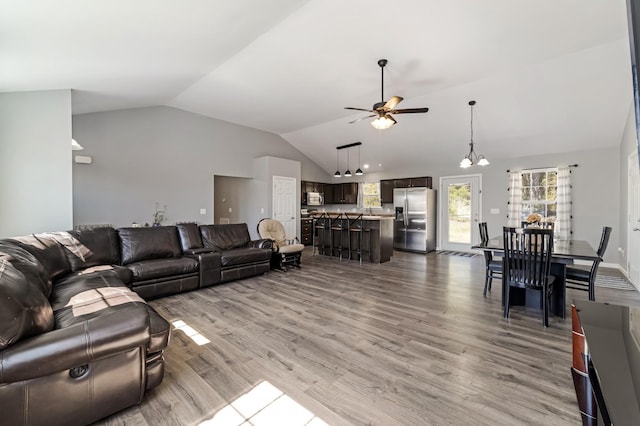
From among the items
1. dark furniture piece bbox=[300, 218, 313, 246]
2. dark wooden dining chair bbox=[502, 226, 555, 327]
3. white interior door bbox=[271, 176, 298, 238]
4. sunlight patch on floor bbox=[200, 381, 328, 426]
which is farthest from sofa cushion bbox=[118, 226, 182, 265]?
dark furniture piece bbox=[300, 218, 313, 246]

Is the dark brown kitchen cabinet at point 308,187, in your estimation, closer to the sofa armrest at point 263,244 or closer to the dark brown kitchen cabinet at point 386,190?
the dark brown kitchen cabinet at point 386,190

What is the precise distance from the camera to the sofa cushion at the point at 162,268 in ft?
12.3

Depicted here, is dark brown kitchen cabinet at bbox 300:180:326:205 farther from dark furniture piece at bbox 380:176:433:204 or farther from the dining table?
the dining table

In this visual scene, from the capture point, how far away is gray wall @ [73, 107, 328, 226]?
5.34 meters

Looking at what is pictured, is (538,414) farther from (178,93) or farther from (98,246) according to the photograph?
(178,93)

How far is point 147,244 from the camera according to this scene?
13.9 ft

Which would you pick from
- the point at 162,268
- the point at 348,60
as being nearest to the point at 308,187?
the point at 348,60

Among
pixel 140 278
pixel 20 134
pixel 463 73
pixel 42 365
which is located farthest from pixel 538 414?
pixel 20 134

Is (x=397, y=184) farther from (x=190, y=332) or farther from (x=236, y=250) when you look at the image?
(x=190, y=332)

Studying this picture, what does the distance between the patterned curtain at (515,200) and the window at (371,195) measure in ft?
12.0

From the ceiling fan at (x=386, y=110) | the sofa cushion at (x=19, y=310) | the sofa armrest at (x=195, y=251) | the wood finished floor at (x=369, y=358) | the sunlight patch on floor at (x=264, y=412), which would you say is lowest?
the sunlight patch on floor at (x=264, y=412)

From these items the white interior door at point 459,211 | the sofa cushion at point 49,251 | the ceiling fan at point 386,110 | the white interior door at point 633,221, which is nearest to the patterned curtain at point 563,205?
the white interior door at point 633,221

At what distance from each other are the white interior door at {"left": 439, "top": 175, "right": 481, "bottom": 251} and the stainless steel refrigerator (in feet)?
0.99

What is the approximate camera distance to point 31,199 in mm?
3752
